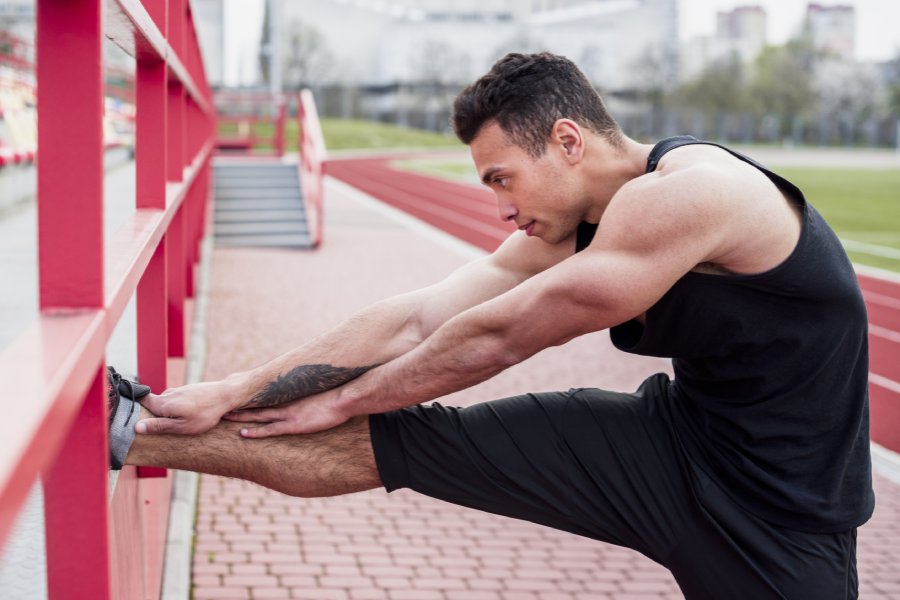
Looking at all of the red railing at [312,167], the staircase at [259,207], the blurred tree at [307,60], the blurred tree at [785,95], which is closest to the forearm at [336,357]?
the red railing at [312,167]

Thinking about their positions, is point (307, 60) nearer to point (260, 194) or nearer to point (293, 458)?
point (260, 194)

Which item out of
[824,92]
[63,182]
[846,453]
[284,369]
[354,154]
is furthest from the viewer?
[824,92]

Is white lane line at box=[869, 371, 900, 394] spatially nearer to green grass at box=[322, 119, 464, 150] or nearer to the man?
the man

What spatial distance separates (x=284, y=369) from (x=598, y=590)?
1861 mm

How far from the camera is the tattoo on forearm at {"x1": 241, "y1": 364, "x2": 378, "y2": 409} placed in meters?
2.78

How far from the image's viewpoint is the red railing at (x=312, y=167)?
14.4 metres

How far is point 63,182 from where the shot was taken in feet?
5.07

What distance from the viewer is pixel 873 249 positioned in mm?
17766

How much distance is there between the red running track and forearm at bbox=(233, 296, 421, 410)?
4.47 meters

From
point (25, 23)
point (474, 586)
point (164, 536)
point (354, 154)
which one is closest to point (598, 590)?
point (474, 586)

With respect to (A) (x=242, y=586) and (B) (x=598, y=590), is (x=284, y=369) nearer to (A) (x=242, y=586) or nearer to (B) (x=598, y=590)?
(A) (x=242, y=586)

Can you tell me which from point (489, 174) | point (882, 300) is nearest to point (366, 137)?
point (882, 300)

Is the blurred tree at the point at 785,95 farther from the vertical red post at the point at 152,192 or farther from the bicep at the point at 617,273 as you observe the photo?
the bicep at the point at 617,273

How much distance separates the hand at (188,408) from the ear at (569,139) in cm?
97
